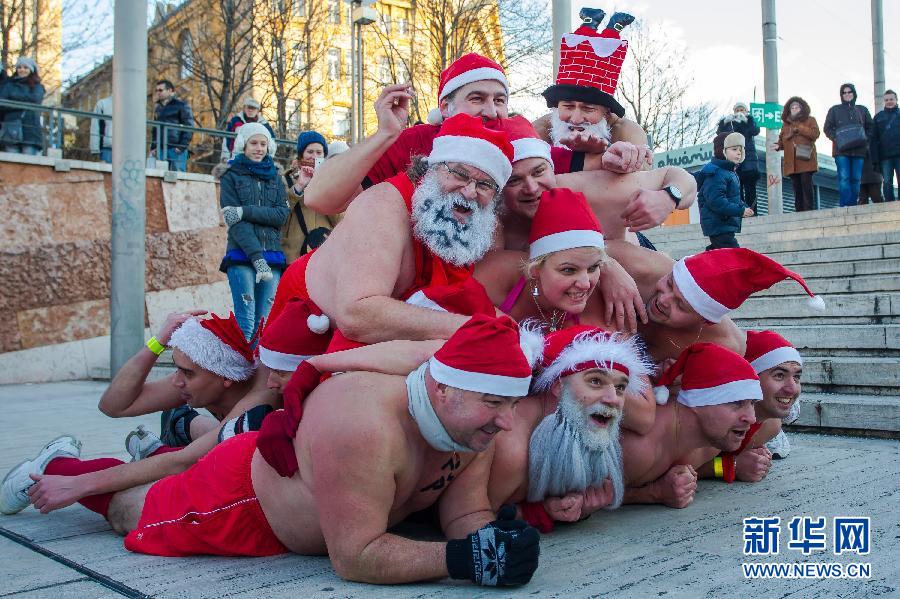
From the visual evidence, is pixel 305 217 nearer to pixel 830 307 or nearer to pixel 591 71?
pixel 591 71

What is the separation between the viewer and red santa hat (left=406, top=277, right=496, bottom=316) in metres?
3.37

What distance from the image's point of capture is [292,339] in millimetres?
3736

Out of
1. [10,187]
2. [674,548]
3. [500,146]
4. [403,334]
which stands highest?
[10,187]

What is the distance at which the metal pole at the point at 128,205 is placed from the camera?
9.29 metres

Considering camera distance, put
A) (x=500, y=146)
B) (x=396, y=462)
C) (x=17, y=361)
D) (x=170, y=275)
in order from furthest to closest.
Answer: (x=170, y=275)
(x=17, y=361)
(x=500, y=146)
(x=396, y=462)

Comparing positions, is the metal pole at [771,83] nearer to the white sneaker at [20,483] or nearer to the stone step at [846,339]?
the stone step at [846,339]

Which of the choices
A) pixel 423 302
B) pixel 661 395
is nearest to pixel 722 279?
pixel 661 395

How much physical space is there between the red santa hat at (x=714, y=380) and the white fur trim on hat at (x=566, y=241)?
697 millimetres

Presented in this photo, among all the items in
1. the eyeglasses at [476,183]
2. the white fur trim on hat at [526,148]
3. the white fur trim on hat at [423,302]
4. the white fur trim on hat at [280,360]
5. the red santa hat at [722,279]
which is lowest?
the white fur trim on hat at [280,360]

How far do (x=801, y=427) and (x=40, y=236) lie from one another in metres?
10.1

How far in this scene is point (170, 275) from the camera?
517 inches

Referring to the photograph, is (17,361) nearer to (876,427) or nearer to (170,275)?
(170,275)

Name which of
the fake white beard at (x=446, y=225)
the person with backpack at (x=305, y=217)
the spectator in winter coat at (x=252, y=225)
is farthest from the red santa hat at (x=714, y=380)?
the spectator in winter coat at (x=252, y=225)

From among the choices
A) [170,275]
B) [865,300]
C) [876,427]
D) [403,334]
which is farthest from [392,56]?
[403,334]
